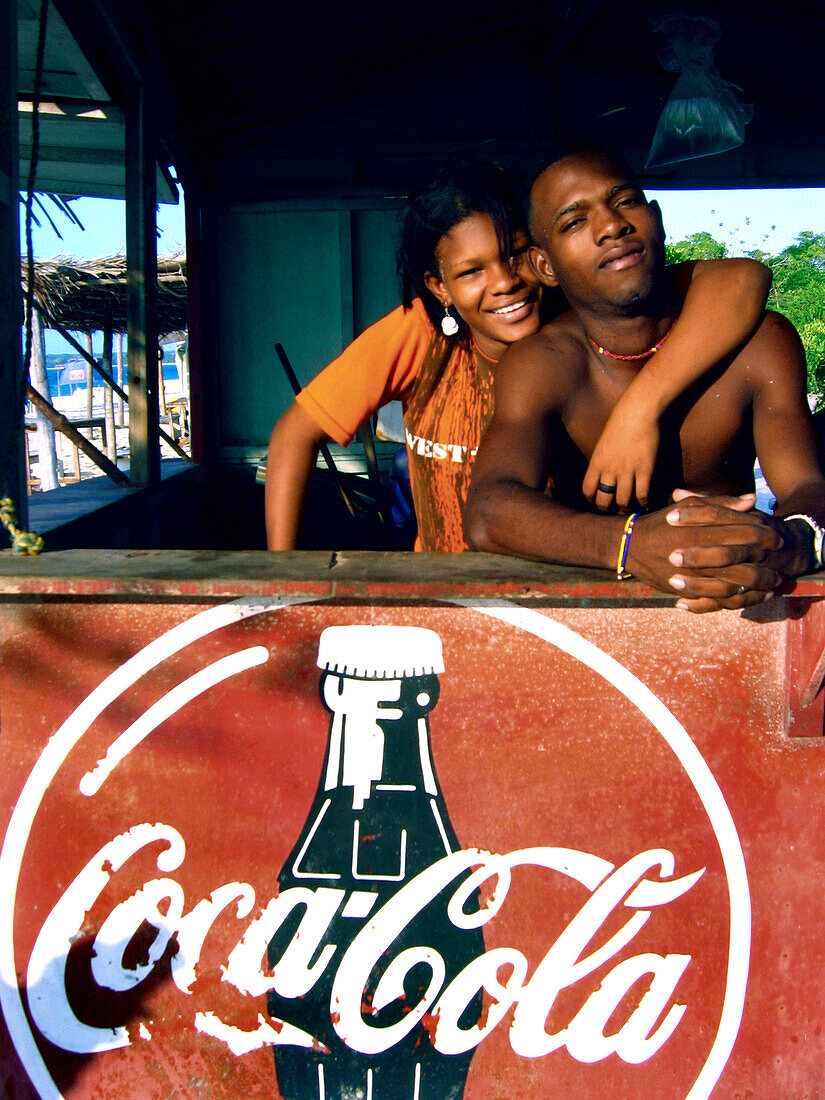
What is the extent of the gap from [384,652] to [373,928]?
440mm

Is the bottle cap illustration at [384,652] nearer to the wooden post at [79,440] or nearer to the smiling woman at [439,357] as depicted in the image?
the smiling woman at [439,357]

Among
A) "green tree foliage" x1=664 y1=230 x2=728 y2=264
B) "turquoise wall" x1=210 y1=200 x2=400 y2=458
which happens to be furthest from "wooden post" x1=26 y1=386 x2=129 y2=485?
"green tree foliage" x1=664 y1=230 x2=728 y2=264

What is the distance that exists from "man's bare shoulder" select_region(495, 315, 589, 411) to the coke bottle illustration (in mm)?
717

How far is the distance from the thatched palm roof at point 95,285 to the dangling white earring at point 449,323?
9.75 meters

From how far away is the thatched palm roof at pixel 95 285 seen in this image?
38.8 feet

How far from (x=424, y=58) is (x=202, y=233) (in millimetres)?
1982

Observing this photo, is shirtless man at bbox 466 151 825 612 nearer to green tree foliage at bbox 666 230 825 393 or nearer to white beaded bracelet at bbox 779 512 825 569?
white beaded bracelet at bbox 779 512 825 569

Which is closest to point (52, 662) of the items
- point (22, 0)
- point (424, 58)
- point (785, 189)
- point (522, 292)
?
point (522, 292)

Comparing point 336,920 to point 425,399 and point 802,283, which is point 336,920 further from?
point 802,283

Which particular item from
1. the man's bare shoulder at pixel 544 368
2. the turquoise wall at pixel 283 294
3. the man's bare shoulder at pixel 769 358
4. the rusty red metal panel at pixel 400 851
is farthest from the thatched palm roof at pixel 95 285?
the rusty red metal panel at pixel 400 851

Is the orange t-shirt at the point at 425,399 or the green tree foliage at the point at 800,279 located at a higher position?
the green tree foliage at the point at 800,279

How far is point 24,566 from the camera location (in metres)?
1.43

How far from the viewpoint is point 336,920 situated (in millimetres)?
1406

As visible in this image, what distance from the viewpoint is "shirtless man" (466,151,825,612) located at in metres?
1.73
